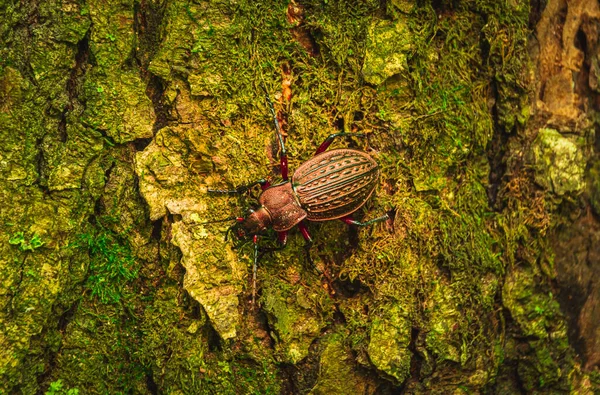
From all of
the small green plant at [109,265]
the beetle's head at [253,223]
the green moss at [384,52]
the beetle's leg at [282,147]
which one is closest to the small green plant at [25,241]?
the small green plant at [109,265]

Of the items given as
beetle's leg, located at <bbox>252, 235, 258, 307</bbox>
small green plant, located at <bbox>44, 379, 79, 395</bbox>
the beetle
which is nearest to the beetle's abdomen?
the beetle

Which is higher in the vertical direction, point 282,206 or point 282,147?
point 282,147

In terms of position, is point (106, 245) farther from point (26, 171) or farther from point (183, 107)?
point (183, 107)

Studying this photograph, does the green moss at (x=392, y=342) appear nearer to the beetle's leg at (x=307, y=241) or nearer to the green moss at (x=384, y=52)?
the beetle's leg at (x=307, y=241)

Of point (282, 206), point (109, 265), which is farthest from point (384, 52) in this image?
point (109, 265)

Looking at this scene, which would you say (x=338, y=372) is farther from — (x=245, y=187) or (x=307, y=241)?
(x=245, y=187)

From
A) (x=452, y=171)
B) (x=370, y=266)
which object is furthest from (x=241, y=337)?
(x=452, y=171)
